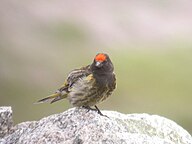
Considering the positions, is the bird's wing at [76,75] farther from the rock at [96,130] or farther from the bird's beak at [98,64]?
the rock at [96,130]

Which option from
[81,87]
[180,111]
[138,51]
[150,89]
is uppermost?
[138,51]

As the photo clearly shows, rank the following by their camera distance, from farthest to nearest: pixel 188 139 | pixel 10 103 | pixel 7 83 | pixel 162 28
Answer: pixel 162 28, pixel 7 83, pixel 10 103, pixel 188 139

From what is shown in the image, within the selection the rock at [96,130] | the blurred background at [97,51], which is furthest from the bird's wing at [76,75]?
the blurred background at [97,51]

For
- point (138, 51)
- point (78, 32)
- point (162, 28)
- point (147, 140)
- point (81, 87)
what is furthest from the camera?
point (162, 28)

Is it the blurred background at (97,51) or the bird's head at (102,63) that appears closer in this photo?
the bird's head at (102,63)

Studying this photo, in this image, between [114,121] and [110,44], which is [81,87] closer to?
[114,121]

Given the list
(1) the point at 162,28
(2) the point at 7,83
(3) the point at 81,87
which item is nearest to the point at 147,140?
(3) the point at 81,87
